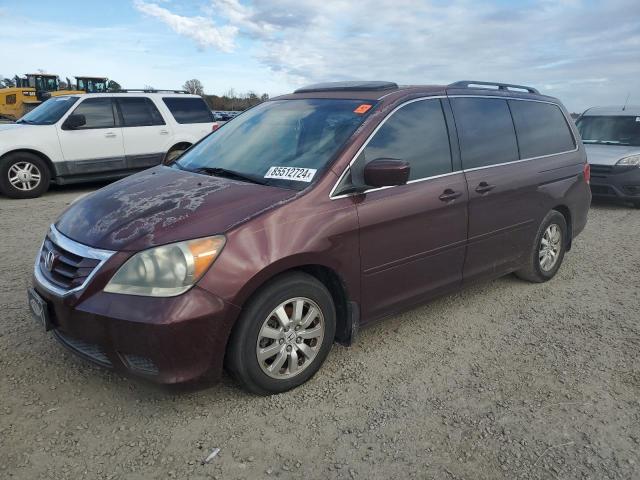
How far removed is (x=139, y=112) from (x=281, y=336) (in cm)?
813

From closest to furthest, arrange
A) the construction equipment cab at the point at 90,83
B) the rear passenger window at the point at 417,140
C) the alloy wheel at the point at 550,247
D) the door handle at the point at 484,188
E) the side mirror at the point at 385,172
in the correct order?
the side mirror at the point at 385,172 → the rear passenger window at the point at 417,140 → the door handle at the point at 484,188 → the alloy wheel at the point at 550,247 → the construction equipment cab at the point at 90,83

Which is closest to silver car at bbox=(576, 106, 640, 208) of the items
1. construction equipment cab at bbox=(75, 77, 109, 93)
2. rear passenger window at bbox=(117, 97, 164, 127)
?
rear passenger window at bbox=(117, 97, 164, 127)

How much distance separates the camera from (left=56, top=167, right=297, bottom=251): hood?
2.67 meters

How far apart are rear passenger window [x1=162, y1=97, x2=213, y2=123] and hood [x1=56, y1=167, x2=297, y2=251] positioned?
7121 mm

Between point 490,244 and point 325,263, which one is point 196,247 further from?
point 490,244

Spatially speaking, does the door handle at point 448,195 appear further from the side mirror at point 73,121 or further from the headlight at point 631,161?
the side mirror at point 73,121

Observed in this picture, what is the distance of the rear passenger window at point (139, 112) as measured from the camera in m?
9.52

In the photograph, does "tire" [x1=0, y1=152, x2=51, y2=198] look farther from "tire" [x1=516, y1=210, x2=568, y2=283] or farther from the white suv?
"tire" [x1=516, y1=210, x2=568, y2=283]

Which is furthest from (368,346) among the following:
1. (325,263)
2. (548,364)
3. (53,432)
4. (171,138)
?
(171,138)

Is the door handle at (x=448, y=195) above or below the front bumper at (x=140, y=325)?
above

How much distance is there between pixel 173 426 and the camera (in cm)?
271

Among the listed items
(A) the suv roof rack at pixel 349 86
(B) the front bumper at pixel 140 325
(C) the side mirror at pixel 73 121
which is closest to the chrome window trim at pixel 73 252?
(B) the front bumper at pixel 140 325

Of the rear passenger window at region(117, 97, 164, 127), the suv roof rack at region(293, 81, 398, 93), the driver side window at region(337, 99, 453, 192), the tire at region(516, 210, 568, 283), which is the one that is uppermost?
the rear passenger window at region(117, 97, 164, 127)

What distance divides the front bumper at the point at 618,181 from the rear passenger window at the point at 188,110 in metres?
7.48
